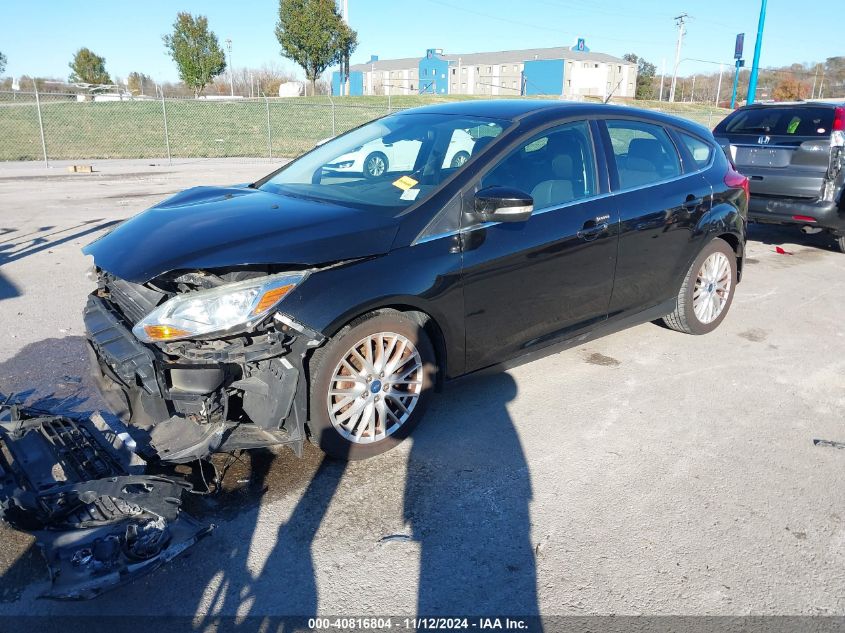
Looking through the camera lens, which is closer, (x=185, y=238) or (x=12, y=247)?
(x=185, y=238)

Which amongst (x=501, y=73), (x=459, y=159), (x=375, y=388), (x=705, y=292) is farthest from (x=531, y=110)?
(x=501, y=73)

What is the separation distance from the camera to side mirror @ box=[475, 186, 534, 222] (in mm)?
3541

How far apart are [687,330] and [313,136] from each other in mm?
23291

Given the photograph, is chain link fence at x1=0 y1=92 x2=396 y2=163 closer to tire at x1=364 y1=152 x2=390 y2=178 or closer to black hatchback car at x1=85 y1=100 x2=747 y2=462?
tire at x1=364 y1=152 x2=390 y2=178

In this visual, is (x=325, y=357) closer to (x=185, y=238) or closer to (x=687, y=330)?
(x=185, y=238)

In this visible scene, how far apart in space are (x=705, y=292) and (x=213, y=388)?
402 centimetres

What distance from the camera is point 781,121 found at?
877 centimetres

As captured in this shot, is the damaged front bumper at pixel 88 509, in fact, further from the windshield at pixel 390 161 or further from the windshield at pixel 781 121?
the windshield at pixel 781 121

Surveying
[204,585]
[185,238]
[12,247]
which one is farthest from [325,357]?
[12,247]

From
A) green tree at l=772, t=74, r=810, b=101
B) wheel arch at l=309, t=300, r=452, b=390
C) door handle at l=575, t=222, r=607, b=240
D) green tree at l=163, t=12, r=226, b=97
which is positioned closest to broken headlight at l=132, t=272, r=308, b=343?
wheel arch at l=309, t=300, r=452, b=390

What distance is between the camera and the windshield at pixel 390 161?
3861 millimetres

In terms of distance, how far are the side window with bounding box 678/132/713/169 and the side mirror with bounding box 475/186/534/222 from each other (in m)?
2.26

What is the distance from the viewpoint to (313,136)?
87.5ft

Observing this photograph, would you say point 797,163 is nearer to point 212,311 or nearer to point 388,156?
point 388,156
